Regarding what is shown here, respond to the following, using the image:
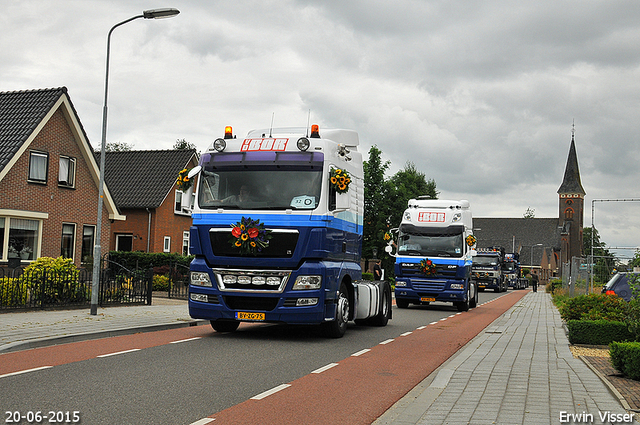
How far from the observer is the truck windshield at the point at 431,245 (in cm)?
2233

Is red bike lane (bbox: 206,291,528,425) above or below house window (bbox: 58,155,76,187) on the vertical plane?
below

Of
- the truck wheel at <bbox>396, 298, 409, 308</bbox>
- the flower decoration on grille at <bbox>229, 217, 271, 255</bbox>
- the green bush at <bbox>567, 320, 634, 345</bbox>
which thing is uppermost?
the flower decoration on grille at <bbox>229, 217, 271, 255</bbox>

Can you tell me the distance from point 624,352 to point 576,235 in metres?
115

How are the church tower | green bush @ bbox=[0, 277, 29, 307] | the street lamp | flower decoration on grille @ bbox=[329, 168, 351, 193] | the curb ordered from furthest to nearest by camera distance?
the church tower, green bush @ bbox=[0, 277, 29, 307], the street lamp, flower decoration on grille @ bbox=[329, 168, 351, 193], the curb

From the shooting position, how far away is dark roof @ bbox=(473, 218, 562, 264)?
129 meters

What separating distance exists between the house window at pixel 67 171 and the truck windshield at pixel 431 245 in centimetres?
1390

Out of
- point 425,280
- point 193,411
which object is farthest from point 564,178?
point 193,411

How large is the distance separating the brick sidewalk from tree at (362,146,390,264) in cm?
4365

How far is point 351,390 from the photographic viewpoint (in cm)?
771

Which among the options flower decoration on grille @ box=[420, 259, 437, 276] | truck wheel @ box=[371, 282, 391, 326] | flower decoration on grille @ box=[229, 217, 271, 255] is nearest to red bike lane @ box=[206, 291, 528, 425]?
flower decoration on grille @ box=[229, 217, 271, 255]

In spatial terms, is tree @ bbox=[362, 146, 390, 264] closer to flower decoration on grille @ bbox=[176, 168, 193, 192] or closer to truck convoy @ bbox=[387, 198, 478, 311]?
truck convoy @ bbox=[387, 198, 478, 311]

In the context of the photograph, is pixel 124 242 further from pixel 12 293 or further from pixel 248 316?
pixel 248 316

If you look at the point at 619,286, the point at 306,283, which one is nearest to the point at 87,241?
the point at 306,283

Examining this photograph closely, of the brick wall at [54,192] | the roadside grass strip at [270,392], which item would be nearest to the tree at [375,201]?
the brick wall at [54,192]
